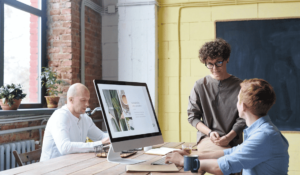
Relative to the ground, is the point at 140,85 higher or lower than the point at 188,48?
lower

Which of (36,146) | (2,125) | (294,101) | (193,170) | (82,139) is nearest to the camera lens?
(193,170)

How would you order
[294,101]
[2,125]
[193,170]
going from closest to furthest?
[193,170]
[2,125]
[294,101]

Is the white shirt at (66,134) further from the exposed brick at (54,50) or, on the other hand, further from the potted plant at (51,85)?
the exposed brick at (54,50)

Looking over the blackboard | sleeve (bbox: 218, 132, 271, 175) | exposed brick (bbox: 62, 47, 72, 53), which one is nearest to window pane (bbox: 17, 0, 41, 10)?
exposed brick (bbox: 62, 47, 72, 53)

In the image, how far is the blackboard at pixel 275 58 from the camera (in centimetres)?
364

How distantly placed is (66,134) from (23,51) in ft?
5.06

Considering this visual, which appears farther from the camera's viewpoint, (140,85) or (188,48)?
(188,48)

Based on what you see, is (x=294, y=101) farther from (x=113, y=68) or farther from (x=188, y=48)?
(x=113, y=68)

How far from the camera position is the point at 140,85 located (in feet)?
6.97

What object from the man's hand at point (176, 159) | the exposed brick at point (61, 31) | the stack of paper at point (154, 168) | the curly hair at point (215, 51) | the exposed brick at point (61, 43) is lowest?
the stack of paper at point (154, 168)

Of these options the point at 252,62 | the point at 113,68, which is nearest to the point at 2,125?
the point at 113,68

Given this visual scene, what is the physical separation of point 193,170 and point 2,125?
2021 mm

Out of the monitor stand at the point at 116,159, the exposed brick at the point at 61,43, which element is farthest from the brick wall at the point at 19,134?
the monitor stand at the point at 116,159

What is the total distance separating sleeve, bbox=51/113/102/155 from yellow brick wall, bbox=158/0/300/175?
5.94 ft
